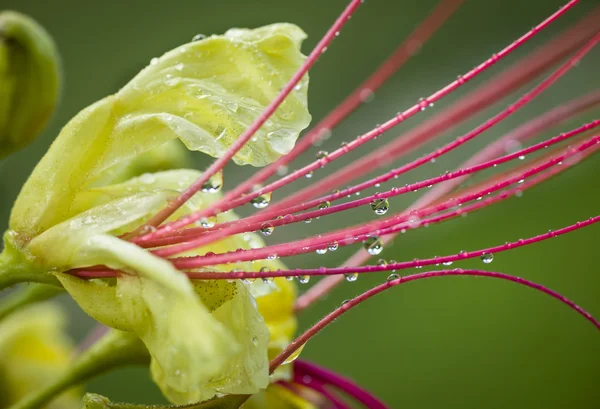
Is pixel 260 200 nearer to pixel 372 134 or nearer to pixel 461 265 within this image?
pixel 372 134

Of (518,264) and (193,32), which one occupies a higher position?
(518,264)

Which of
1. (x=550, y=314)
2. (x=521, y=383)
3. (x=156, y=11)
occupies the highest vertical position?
(x=550, y=314)

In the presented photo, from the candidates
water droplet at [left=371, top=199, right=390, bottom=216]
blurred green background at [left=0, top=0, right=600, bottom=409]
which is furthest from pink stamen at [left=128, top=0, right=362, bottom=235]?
blurred green background at [left=0, top=0, right=600, bottom=409]

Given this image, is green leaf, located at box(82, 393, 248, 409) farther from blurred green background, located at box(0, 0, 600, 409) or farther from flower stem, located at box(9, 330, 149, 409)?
blurred green background, located at box(0, 0, 600, 409)

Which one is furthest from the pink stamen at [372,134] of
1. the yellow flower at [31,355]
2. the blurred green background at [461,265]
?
the blurred green background at [461,265]

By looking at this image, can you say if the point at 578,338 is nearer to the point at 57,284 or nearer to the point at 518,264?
the point at 518,264

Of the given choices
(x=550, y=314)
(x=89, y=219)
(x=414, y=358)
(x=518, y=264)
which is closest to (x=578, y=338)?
(x=550, y=314)

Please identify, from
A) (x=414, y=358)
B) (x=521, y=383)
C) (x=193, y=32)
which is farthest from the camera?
(x=193, y=32)

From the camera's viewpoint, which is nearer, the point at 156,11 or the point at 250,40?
the point at 250,40

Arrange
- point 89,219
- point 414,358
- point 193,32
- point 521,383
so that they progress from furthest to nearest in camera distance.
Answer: point 193,32
point 414,358
point 521,383
point 89,219
